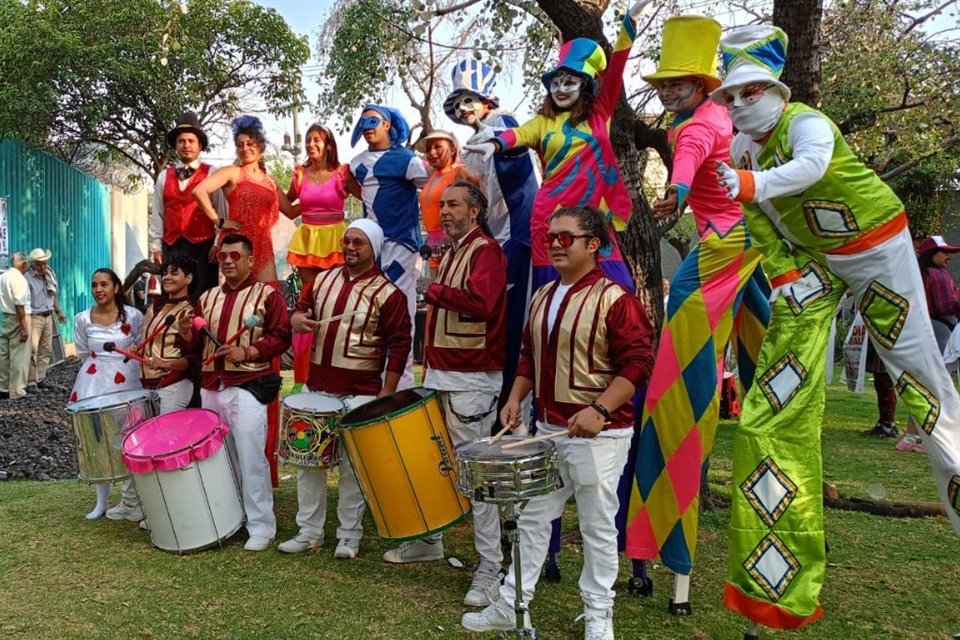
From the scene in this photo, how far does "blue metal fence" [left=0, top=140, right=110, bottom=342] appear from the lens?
48.0 feet

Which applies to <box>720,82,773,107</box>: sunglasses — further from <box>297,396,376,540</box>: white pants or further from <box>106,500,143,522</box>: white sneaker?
<box>106,500,143,522</box>: white sneaker

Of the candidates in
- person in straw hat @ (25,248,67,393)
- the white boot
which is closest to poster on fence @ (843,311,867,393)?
the white boot

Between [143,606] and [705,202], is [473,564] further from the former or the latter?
[705,202]

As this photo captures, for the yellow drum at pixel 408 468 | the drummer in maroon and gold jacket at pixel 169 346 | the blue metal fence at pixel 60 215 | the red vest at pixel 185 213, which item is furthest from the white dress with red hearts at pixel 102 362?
the blue metal fence at pixel 60 215

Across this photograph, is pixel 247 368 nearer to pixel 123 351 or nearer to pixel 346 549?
pixel 123 351

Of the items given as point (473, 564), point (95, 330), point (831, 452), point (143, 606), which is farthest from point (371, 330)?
point (831, 452)

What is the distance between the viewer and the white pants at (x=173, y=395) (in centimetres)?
550

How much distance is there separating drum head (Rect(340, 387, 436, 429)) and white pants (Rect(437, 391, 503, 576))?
0.45 ft

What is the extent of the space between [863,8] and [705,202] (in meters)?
8.79

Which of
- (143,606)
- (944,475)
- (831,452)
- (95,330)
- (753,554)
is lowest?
(831,452)

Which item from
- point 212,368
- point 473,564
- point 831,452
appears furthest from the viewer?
point 831,452

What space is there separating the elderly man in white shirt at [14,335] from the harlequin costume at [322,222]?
765cm

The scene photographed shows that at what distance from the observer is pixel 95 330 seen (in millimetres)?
5730

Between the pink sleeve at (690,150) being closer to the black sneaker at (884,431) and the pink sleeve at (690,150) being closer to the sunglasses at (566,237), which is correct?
the sunglasses at (566,237)
